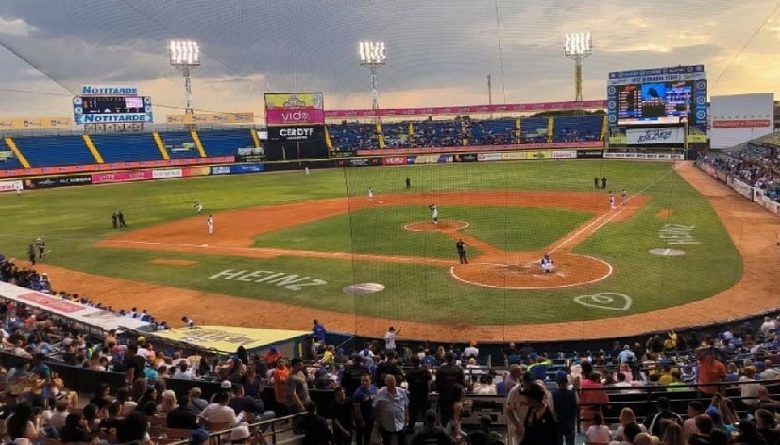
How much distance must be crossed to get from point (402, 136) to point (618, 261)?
71.5m

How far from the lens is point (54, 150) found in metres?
79.0

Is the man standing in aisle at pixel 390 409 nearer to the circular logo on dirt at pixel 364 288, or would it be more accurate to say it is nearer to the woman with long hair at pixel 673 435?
the woman with long hair at pixel 673 435

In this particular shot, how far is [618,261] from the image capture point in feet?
91.5


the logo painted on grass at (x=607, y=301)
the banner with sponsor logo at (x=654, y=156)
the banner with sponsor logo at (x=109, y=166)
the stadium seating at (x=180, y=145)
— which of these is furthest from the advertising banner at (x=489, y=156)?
the logo painted on grass at (x=607, y=301)

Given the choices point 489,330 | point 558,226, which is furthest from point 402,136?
point 489,330

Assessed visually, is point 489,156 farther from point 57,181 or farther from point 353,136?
point 57,181

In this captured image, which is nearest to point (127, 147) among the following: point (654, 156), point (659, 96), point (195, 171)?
point (195, 171)

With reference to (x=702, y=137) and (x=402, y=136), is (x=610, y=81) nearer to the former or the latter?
(x=702, y=137)

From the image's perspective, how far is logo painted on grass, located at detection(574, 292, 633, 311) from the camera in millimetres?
21781

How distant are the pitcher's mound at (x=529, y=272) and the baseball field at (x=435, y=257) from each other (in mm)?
121

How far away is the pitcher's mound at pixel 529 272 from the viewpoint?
82.0ft

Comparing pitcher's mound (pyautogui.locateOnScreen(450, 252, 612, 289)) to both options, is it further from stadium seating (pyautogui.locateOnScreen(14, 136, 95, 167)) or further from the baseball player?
stadium seating (pyautogui.locateOnScreen(14, 136, 95, 167))

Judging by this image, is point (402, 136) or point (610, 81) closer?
point (610, 81)

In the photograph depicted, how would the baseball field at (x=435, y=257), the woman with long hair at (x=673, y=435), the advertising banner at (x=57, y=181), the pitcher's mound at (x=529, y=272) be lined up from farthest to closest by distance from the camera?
→ 1. the advertising banner at (x=57, y=181)
2. the pitcher's mound at (x=529, y=272)
3. the baseball field at (x=435, y=257)
4. the woman with long hair at (x=673, y=435)
